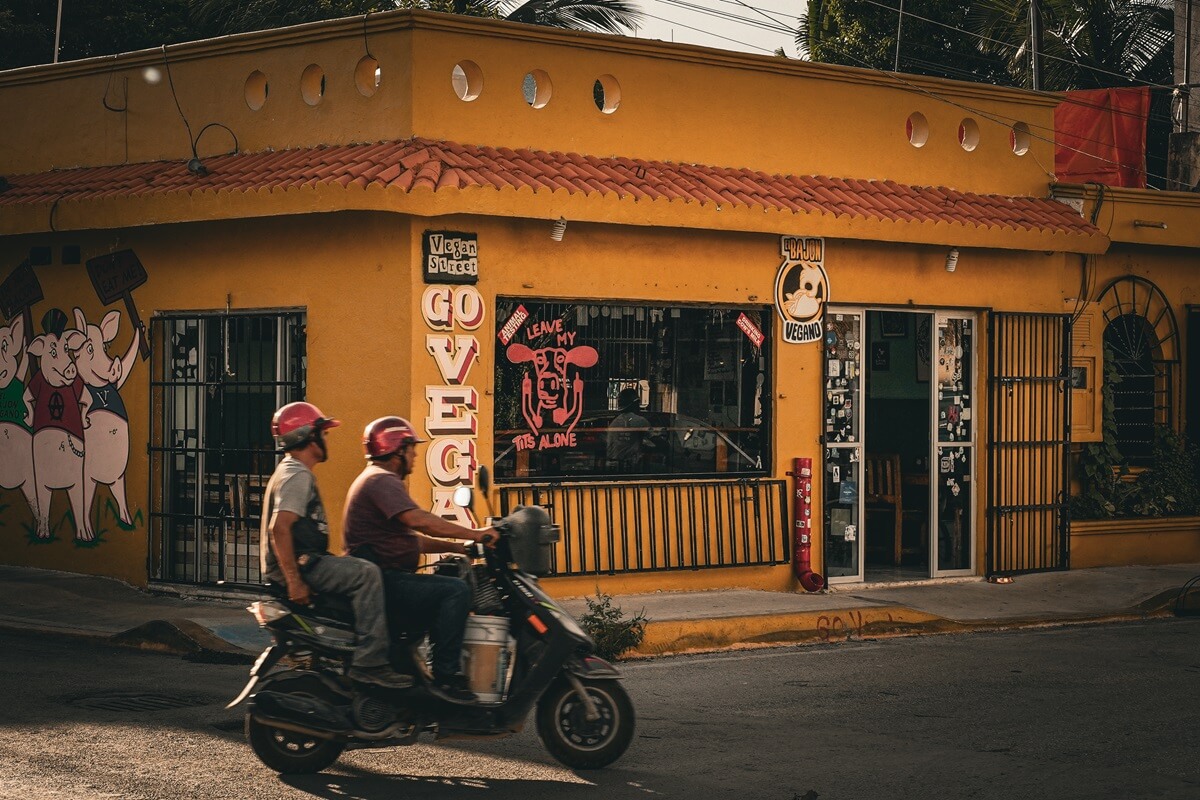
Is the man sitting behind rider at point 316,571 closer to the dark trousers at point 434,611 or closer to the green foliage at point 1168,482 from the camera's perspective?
the dark trousers at point 434,611

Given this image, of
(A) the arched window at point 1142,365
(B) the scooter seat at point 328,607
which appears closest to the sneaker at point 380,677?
(B) the scooter seat at point 328,607

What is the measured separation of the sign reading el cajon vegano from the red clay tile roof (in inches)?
20.9

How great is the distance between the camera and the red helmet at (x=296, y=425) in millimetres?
7266

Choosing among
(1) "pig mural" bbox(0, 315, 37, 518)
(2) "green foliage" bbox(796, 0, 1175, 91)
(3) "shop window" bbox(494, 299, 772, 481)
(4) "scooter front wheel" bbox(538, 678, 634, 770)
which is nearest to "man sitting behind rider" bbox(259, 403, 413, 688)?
(4) "scooter front wheel" bbox(538, 678, 634, 770)

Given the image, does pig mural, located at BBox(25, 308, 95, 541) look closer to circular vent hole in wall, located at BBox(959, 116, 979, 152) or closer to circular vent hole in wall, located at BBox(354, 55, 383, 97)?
circular vent hole in wall, located at BBox(354, 55, 383, 97)

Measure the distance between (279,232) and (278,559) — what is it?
228 inches

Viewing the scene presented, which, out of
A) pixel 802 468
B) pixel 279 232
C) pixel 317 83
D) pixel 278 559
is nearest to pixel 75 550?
pixel 279 232

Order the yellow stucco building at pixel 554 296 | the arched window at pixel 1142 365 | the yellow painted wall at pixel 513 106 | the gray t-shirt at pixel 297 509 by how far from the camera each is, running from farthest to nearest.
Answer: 1. the arched window at pixel 1142 365
2. the yellow painted wall at pixel 513 106
3. the yellow stucco building at pixel 554 296
4. the gray t-shirt at pixel 297 509

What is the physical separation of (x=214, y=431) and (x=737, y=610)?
4699 millimetres

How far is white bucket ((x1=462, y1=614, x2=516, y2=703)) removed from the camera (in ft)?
23.5

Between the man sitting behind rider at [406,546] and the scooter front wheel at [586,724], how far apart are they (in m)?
0.40

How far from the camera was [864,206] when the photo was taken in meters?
13.6

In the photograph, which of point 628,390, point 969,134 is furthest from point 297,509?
point 969,134

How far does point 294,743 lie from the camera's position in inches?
280
